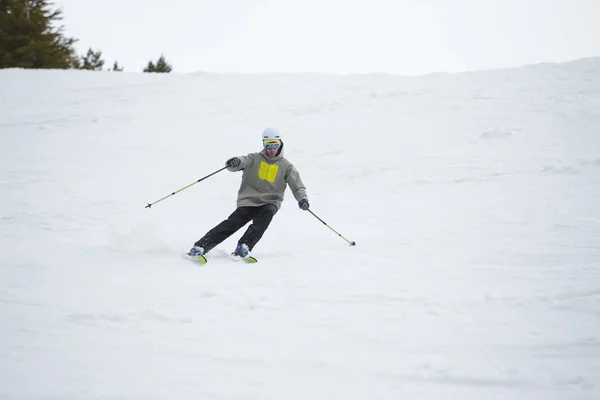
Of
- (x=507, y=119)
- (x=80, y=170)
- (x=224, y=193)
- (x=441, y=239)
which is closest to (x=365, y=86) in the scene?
(x=507, y=119)

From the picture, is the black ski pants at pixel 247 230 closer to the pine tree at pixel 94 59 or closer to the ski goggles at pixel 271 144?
the ski goggles at pixel 271 144

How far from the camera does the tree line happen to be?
27500 millimetres

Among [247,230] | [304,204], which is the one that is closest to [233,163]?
[247,230]

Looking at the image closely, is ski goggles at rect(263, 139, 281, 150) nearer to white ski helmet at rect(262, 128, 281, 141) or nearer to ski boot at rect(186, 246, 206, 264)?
white ski helmet at rect(262, 128, 281, 141)

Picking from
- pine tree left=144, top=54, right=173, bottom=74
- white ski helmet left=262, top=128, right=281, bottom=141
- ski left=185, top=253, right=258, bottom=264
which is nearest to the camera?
ski left=185, top=253, right=258, bottom=264

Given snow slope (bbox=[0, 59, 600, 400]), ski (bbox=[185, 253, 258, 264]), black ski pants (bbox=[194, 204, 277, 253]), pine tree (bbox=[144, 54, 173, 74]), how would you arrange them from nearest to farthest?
1. snow slope (bbox=[0, 59, 600, 400])
2. ski (bbox=[185, 253, 258, 264])
3. black ski pants (bbox=[194, 204, 277, 253])
4. pine tree (bbox=[144, 54, 173, 74])

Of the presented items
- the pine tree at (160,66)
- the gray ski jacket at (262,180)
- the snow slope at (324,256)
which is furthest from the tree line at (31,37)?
the gray ski jacket at (262,180)

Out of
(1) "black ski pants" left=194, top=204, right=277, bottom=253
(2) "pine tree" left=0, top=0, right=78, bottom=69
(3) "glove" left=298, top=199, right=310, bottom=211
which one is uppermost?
(2) "pine tree" left=0, top=0, right=78, bottom=69

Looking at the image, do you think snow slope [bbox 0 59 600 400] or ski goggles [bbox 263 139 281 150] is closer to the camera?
snow slope [bbox 0 59 600 400]

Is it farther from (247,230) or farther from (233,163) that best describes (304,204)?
(233,163)

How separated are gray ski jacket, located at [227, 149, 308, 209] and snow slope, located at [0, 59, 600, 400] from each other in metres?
0.67

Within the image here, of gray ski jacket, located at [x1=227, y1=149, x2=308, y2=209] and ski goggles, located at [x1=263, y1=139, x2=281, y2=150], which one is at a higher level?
ski goggles, located at [x1=263, y1=139, x2=281, y2=150]

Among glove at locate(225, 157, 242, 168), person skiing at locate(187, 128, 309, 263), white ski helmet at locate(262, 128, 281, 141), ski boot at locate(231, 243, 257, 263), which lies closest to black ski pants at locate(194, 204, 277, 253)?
person skiing at locate(187, 128, 309, 263)

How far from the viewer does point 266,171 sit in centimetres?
575
